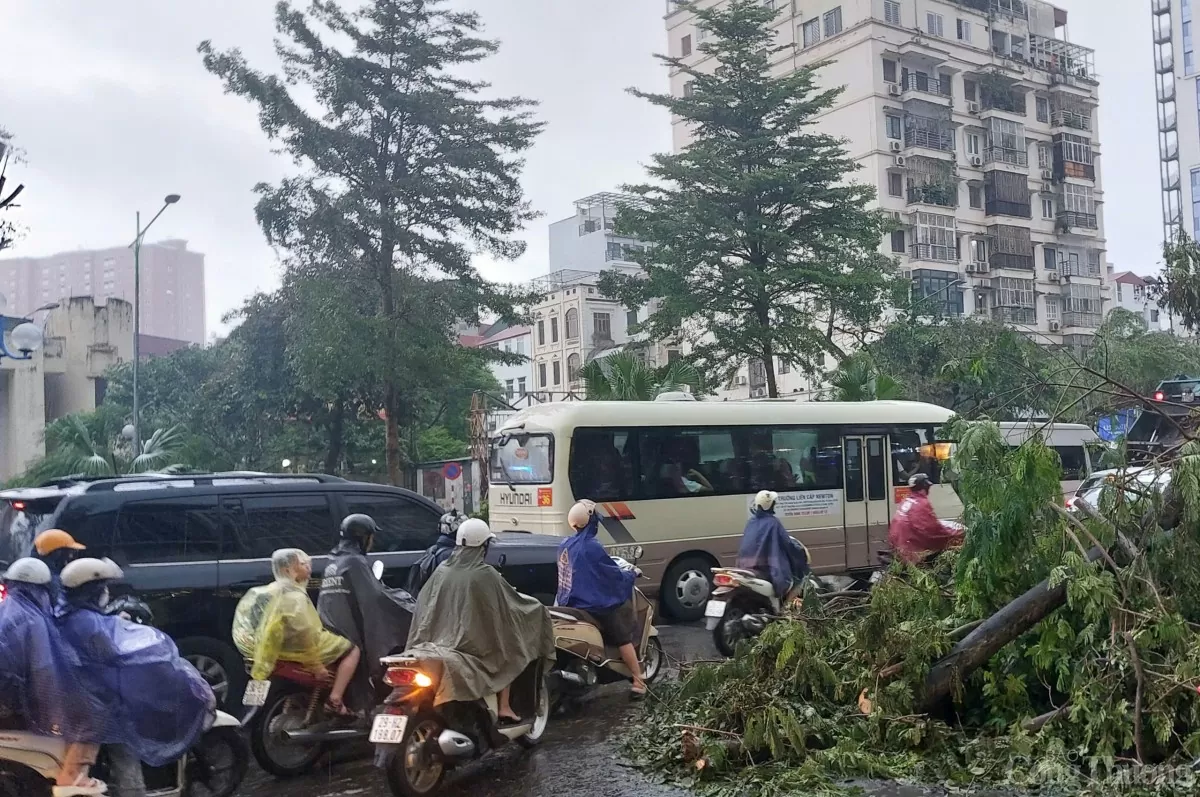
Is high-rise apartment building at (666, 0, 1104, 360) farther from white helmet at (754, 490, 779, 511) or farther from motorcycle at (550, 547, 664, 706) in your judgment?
motorcycle at (550, 547, 664, 706)

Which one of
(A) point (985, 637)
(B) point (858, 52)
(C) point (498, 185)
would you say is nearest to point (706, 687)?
(A) point (985, 637)

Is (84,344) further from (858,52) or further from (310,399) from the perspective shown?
(858,52)

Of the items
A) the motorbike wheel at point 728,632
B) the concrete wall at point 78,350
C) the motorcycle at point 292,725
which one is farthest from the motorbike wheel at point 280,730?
the concrete wall at point 78,350

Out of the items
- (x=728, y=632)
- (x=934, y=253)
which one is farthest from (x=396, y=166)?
(x=934, y=253)

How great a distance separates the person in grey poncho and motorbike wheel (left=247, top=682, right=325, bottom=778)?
95 cm

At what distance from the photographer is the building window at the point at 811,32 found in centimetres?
5000

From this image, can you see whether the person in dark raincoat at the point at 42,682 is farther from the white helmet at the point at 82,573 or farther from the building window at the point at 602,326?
the building window at the point at 602,326

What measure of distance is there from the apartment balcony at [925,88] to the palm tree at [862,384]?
30020 mm

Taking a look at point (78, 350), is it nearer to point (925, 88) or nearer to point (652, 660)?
point (925, 88)

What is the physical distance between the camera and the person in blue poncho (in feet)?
27.0

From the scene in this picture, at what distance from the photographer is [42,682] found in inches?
192

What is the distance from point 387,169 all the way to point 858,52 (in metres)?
30.7

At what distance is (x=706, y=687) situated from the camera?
7.51m

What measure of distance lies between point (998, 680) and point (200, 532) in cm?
564
